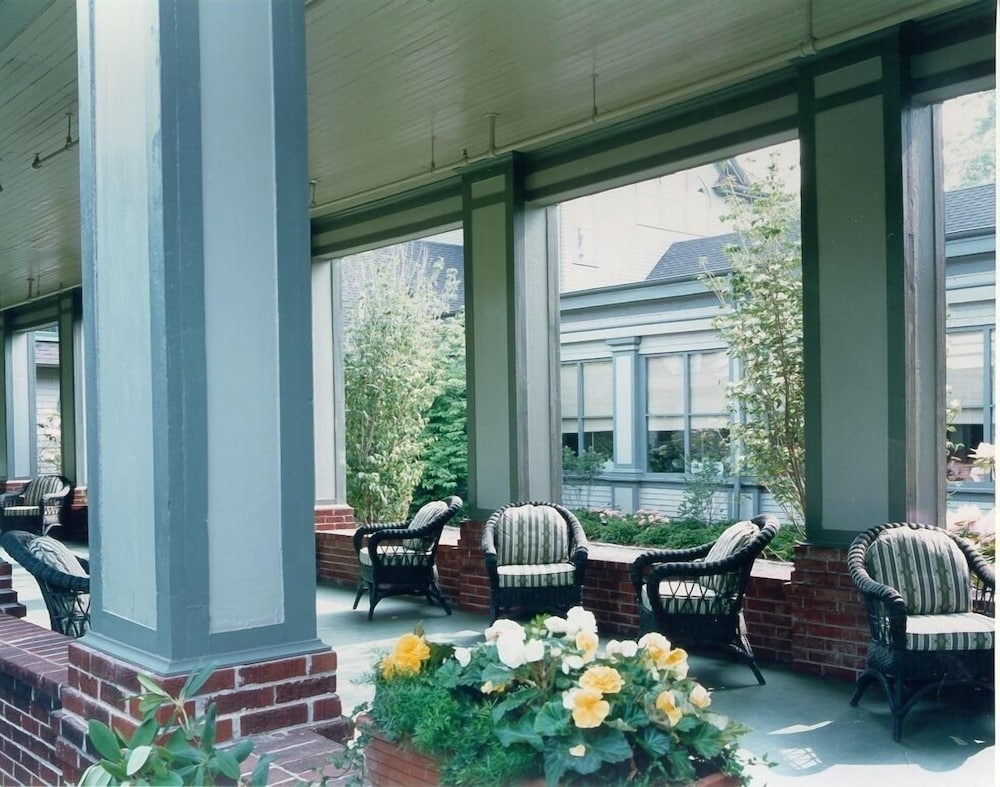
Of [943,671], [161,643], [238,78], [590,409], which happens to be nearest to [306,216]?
[238,78]

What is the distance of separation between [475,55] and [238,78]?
9.15ft

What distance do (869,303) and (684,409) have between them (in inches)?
239

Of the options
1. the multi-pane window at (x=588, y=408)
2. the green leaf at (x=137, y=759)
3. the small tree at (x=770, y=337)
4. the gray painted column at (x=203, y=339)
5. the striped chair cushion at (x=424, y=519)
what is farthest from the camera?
the multi-pane window at (x=588, y=408)

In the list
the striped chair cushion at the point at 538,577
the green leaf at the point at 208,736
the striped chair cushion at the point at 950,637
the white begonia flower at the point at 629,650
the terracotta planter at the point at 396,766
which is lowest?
the striped chair cushion at the point at 538,577

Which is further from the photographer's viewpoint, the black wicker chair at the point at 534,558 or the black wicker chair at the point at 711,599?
the black wicker chair at the point at 534,558

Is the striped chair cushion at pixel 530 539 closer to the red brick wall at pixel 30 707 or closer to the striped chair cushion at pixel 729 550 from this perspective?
the striped chair cushion at pixel 729 550

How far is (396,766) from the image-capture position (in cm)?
175

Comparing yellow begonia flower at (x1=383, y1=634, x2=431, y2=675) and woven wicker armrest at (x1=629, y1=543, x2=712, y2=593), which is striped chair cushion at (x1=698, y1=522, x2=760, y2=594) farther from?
yellow begonia flower at (x1=383, y1=634, x2=431, y2=675)

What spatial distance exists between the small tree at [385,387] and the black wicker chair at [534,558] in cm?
362

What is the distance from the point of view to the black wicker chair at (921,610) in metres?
3.86

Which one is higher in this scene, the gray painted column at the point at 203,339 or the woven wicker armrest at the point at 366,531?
the gray painted column at the point at 203,339

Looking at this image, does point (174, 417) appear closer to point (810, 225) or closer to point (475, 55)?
point (475, 55)

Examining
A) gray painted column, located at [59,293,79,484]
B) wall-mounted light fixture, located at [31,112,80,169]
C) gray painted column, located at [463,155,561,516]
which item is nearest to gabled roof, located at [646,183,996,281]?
gray painted column, located at [463,155,561,516]

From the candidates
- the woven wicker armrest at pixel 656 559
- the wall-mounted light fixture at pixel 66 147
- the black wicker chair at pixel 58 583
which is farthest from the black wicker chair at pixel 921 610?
the wall-mounted light fixture at pixel 66 147
